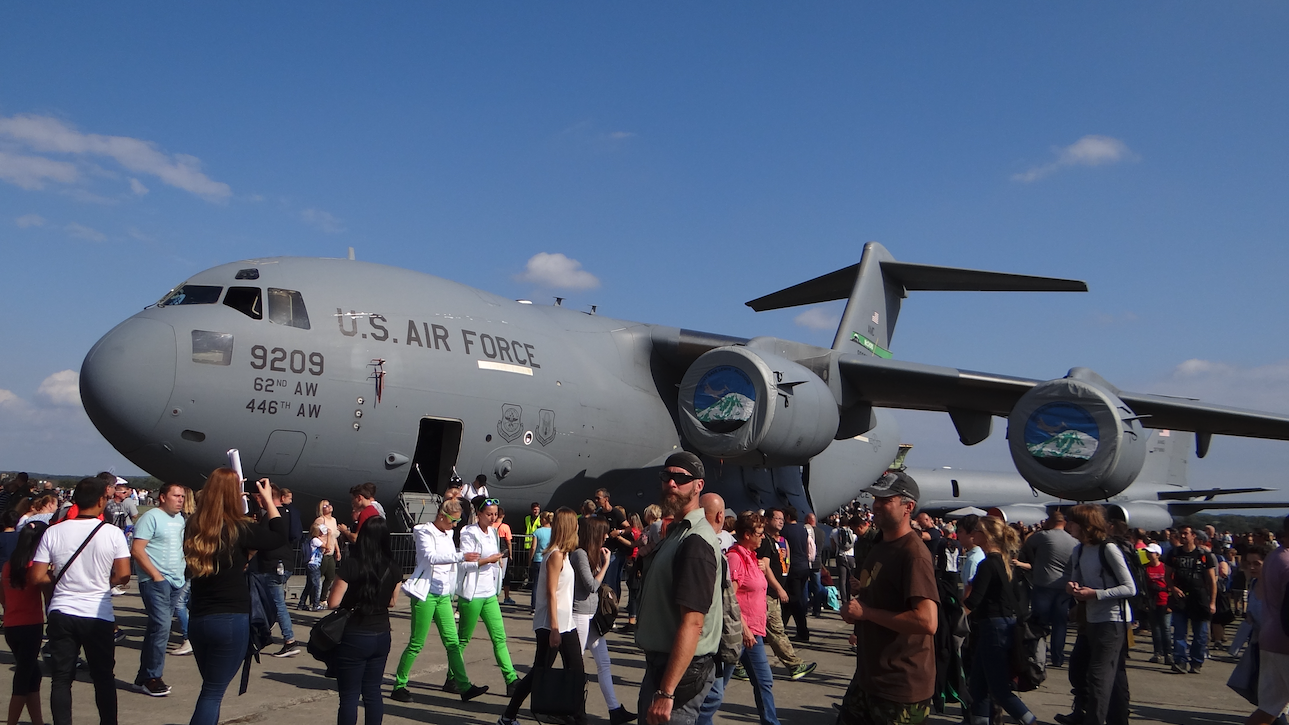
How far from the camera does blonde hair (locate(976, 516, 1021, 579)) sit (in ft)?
19.5

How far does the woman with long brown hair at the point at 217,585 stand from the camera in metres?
4.33

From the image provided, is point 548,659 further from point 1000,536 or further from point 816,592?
point 816,592

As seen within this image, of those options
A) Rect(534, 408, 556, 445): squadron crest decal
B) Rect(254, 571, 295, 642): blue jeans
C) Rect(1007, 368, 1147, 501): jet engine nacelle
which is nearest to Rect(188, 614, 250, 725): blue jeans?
Rect(254, 571, 295, 642): blue jeans

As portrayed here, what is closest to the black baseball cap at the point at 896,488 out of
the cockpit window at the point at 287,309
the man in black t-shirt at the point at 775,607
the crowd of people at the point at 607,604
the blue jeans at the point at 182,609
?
the crowd of people at the point at 607,604

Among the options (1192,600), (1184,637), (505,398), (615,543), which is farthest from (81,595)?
(1184,637)

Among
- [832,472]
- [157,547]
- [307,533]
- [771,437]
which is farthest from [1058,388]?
[157,547]

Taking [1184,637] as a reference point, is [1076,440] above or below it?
above

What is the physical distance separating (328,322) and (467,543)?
511 centimetres

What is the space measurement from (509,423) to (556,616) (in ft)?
21.9

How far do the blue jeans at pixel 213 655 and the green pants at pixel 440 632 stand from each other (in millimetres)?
1809

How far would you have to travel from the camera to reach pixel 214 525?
4375 mm

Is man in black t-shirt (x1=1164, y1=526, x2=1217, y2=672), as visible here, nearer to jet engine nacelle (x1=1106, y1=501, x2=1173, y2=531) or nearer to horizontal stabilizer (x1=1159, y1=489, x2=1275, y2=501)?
jet engine nacelle (x1=1106, y1=501, x2=1173, y2=531)

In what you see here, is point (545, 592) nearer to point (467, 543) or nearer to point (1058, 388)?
point (467, 543)

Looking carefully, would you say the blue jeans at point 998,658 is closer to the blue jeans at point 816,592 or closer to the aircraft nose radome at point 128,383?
the blue jeans at point 816,592
